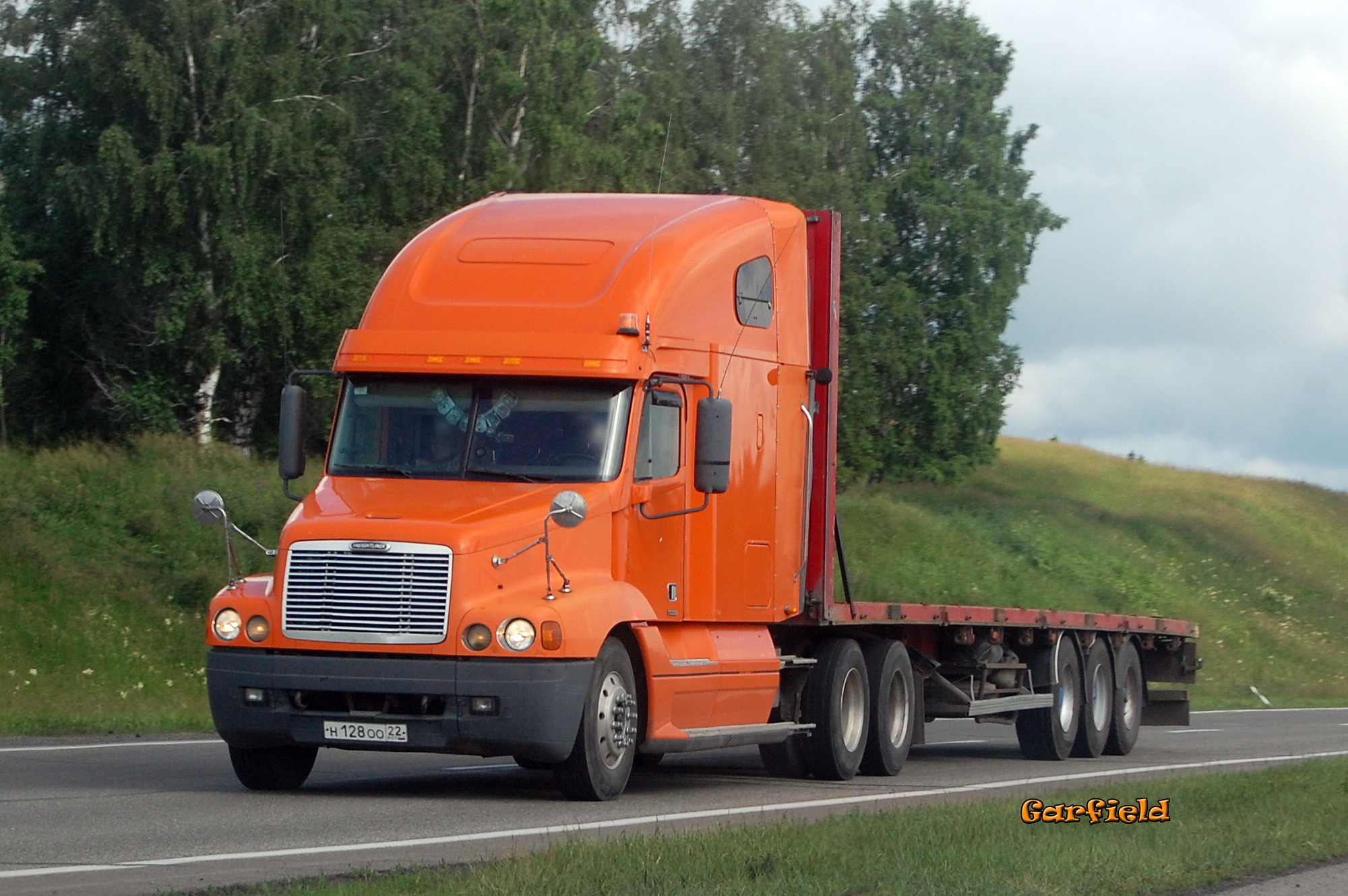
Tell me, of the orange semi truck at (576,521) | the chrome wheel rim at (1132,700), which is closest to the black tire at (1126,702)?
the chrome wheel rim at (1132,700)

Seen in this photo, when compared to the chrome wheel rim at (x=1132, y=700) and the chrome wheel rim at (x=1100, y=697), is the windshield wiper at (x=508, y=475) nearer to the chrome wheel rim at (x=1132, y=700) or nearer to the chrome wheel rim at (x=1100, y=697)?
the chrome wheel rim at (x=1100, y=697)

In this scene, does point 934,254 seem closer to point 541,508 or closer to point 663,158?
point 663,158

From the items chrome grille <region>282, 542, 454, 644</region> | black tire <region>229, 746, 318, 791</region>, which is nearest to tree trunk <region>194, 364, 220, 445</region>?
black tire <region>229, 746, 318, 791</region>

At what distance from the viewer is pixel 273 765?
12.0 meters

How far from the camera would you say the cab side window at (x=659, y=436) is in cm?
1218

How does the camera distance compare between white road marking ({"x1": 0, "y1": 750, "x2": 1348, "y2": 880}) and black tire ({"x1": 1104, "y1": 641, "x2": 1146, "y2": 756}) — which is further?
black tire ({"x1": 1104, "y1": 641, "x2": 1146, "y2": 756})

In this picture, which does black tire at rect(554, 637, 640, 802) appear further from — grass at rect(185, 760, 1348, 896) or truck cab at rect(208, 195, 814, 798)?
grass at rect(185, 760, 1348, 896)

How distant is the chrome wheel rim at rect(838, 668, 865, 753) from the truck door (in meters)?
2.55

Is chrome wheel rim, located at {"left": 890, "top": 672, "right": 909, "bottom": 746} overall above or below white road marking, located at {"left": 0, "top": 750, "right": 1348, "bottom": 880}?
above

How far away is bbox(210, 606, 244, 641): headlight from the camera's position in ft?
37.4

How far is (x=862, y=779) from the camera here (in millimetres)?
14852

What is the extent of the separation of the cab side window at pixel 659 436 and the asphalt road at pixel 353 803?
214 centimetres

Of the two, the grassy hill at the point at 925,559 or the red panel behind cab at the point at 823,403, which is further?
the grassy hill at the point at 925,559

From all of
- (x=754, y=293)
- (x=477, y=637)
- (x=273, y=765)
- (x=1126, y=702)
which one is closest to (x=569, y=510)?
(x=477, y=637)
